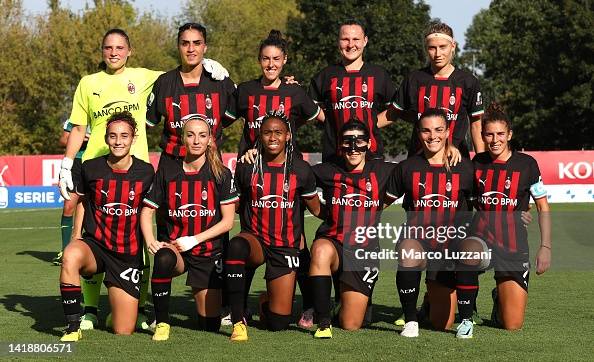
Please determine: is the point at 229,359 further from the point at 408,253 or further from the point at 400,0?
the point at 400,0

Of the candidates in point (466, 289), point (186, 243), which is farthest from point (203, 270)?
point (466, 289)

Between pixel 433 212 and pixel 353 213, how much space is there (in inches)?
22.0

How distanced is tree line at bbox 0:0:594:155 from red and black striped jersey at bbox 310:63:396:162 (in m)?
33.4

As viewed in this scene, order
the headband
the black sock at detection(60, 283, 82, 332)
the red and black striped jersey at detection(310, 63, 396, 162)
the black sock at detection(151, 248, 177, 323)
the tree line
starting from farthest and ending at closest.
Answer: the tree line → the red and black striped jersey at detection(310, 63, 396, 162) → the headband → the black sock at detection(151, 248, 177, 323) → the black sock at detection(60, 283, 82, 332)

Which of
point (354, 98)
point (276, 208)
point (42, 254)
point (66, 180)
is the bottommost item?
point (42, 254)

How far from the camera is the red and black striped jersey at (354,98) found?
743 centimetres

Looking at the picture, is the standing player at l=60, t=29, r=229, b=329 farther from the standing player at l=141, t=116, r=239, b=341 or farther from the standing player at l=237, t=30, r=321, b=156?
the standing player at l=237, t=30, r=321, b=156

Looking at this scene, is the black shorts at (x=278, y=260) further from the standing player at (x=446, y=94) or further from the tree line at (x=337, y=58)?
the tree line at (x=337, y=58)

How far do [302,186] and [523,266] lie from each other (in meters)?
1.65

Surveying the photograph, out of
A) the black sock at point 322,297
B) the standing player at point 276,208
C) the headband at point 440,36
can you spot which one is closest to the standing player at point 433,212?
the black sock at point 322,297

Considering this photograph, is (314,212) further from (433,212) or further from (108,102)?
(108,102)

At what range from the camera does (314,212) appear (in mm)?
7035

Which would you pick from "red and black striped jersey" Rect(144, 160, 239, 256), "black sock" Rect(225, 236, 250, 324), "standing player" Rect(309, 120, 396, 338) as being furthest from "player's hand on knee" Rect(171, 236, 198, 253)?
"standing player" Rect(309, 120, 396, 338)

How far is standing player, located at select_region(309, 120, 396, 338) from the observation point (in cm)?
683
